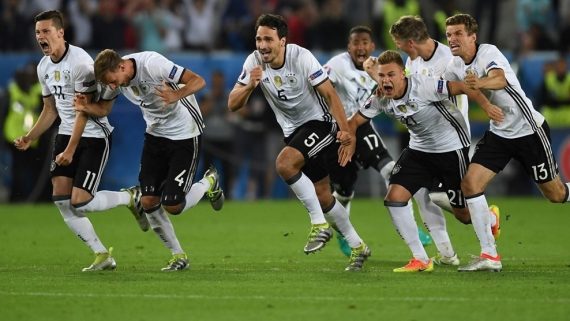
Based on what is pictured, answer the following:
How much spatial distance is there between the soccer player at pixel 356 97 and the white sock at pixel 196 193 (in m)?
1.81

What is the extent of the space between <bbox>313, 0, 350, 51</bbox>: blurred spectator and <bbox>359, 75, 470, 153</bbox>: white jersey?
11537 millimetres

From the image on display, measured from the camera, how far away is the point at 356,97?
46.1 feet

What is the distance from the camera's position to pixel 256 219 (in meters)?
18.9

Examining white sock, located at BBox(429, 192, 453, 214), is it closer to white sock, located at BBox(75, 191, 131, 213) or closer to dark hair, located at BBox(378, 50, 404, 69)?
dark hair, located at BBox(378, 50, 404, 69)

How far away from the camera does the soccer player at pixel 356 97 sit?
14.0 m

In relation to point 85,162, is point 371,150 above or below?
below

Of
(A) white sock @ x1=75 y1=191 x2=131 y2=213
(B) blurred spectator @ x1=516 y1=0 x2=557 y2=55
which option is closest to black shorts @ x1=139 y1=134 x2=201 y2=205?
(A) white sock @ x1=75 y1=191 x2=131 y2=213

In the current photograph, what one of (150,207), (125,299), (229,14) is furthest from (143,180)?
(229,14)

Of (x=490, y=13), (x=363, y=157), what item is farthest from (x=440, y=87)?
(x=490, y=13)

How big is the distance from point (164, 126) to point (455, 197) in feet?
9.94

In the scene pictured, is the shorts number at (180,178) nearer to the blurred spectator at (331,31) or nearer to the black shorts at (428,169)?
the black shorts at (428,169)

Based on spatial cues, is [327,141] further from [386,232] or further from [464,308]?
[386,232]

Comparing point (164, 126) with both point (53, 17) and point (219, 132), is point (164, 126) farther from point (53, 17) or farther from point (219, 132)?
point (219, 132)

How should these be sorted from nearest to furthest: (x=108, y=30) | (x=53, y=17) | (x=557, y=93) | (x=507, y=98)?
(x=507, y=98) < (x=53, y=17) < (x=557, y=93) < (x=108, y=30)
